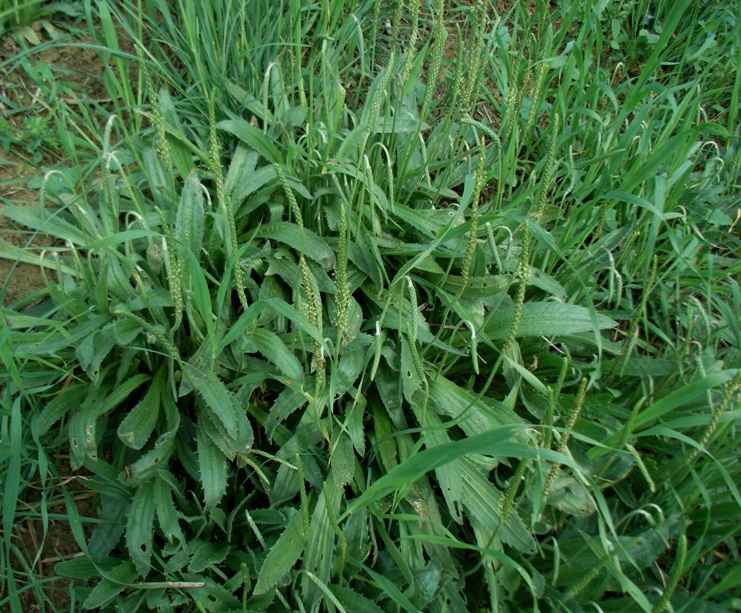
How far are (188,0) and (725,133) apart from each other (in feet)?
5.45

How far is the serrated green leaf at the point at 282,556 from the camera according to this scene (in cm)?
128

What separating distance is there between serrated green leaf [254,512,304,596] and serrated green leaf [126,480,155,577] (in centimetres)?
26

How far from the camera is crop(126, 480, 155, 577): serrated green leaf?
4.41 ft

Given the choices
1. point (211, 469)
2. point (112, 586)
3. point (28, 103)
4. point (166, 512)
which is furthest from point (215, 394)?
point (28, 103)

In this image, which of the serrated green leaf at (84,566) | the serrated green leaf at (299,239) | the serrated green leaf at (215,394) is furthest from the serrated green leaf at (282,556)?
the serrated green leaf at (299,239)

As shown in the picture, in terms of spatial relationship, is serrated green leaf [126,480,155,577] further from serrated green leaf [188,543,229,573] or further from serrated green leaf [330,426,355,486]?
serrated green leaf [330,426,355,486]

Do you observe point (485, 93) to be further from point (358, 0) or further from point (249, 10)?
point (249, 10)

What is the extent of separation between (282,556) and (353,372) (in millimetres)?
442

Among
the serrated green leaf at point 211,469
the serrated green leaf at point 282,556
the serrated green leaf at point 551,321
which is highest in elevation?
the serrated green leaf at point 551,321

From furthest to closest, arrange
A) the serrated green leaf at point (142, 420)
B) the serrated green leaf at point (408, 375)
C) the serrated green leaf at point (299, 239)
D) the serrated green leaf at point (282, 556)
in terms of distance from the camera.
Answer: the serrated green leaf at point (299, 239)
the serrated green leaf at point (408, 375)
the serrated green leaf at point (142, 420)
the serrated green leaf at point (282, 556)

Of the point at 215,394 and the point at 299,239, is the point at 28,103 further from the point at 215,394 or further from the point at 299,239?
the point at 215,394

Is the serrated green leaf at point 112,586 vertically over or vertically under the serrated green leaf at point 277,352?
under

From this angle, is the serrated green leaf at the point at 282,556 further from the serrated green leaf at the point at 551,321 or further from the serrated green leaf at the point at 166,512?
the serrated green leaf at the point at 551,321

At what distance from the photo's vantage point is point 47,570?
1.46 meters
